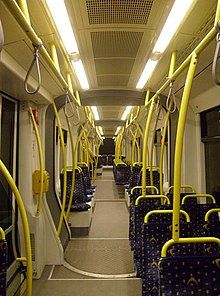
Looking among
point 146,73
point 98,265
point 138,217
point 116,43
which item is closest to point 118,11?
point 116,43

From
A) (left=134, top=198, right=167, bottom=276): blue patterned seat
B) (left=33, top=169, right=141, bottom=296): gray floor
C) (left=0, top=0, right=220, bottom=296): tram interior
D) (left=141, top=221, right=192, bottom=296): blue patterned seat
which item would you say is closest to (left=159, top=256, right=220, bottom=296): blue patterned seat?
(left=0, top=0, right=220, bottom=296): tram interior

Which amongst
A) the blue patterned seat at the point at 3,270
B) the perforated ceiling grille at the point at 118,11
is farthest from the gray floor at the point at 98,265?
the perforated ceiling grille at the point at 118,11

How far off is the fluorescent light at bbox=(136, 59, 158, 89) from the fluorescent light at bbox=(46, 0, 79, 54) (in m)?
0.82

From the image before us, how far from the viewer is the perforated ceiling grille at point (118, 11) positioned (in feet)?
5.47

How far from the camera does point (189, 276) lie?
1.50m

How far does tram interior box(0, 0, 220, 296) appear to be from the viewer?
1593mm

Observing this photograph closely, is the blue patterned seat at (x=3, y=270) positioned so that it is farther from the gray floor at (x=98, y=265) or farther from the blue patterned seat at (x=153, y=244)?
the gray floor at (x=98, y=265)

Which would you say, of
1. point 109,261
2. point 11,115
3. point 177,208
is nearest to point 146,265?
point 177,208

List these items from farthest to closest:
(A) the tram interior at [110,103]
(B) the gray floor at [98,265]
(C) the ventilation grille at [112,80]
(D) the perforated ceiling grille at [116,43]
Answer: (C) the ventilation grille at [112,80] < (B) the gray floor at [98,265] < (D) the perforated ceiling grille at [116,43] < (A) the tram interior at [110,103]

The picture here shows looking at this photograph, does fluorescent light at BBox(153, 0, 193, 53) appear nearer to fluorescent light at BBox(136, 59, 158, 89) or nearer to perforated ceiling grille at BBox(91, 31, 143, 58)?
perforated ceiling grille at BBox(91, 31, 143, 58)

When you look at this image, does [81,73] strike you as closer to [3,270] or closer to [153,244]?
[153,244]

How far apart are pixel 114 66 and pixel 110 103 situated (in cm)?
118

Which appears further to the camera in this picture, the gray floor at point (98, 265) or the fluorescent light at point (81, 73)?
the gray floor at point (98, 265)

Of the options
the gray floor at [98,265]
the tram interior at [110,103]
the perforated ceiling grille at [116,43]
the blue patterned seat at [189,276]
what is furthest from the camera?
the gray floor at [98,265]
